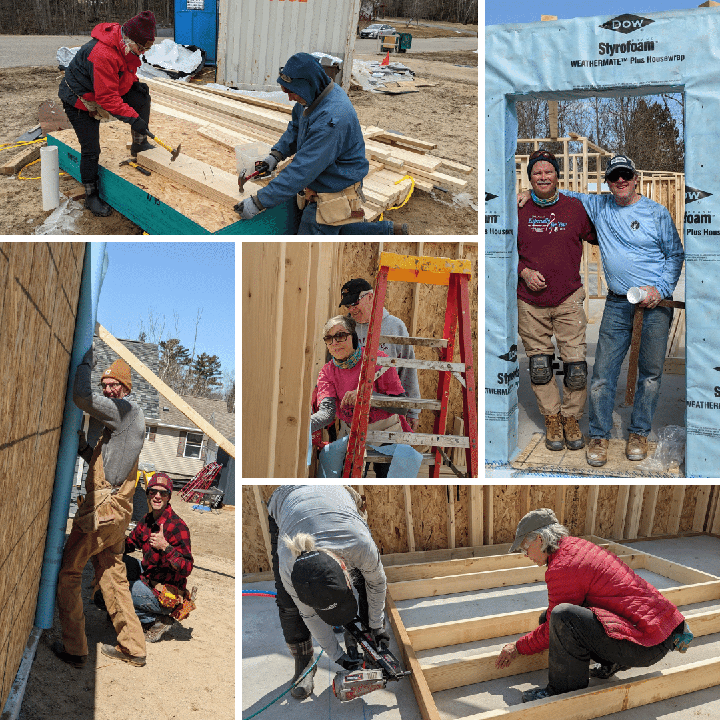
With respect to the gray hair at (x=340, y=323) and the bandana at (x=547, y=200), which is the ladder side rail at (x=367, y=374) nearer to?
the gray hair at (x=340, y=323)

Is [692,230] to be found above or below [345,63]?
below

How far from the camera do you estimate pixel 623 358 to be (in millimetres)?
4668

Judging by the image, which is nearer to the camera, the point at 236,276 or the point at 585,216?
the point at 236,276

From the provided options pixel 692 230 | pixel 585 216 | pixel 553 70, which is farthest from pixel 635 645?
pixel 553 70

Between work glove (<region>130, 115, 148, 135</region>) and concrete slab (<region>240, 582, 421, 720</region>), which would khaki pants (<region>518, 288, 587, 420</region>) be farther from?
work glove (<region>130, 115, 148, 135</region>)

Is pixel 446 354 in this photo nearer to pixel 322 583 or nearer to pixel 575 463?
pixel 575 463

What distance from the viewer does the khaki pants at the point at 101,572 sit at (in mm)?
4348

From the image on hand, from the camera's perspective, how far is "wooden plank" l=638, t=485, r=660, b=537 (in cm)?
655

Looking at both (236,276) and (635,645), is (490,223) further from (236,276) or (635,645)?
(635,645)

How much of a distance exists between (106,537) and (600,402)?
3790 millimetres

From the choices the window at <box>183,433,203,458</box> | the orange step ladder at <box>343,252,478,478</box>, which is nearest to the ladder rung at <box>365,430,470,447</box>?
the orange step ladder at <box>343,252,478,478</box>

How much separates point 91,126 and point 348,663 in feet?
16.4

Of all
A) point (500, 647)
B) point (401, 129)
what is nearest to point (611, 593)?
point (500, 647)

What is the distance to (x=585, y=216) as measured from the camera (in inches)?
183
